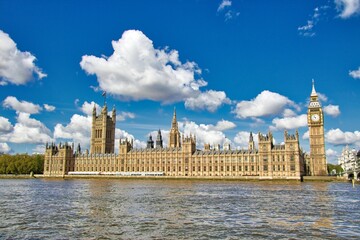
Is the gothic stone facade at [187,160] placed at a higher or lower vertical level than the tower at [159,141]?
lower

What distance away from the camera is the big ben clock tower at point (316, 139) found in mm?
124750

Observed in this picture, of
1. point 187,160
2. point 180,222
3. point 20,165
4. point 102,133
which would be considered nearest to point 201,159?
point 187,160

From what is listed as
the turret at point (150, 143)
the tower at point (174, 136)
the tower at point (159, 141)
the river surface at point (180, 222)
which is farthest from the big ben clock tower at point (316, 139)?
the river surface at point (180, 222)

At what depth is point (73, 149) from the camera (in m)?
163

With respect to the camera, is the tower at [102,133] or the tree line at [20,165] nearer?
the tree line at [20,165]

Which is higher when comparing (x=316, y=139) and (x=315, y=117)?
(x=315, y=117)

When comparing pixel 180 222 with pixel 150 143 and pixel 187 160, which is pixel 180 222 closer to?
pixel 187 160

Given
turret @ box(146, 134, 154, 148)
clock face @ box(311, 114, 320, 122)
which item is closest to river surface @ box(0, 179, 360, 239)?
clock face @ box(311, 114, 320, 122)

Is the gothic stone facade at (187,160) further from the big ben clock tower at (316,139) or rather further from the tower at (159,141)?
the big ben clock tower at (316,139)

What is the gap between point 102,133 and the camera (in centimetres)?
18025

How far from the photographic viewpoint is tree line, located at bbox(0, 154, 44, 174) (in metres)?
157

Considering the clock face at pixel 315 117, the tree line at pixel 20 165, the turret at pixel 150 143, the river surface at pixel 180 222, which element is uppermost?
the clock face at pixel 315 117

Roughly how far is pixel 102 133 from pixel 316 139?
334 ft

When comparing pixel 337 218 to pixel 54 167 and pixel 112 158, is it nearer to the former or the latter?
pixel 112 158
